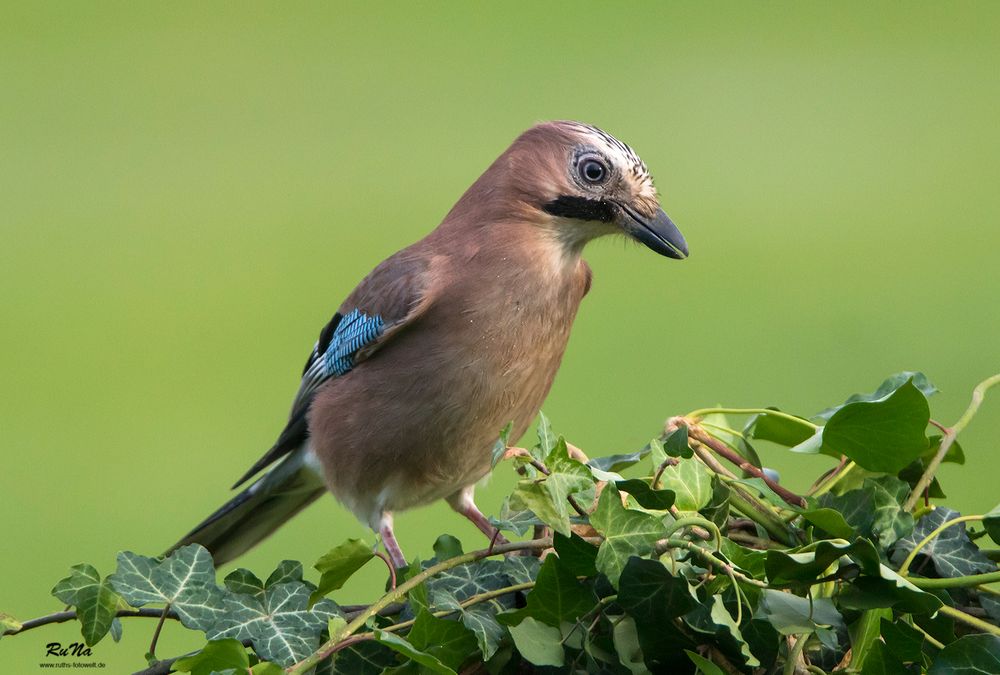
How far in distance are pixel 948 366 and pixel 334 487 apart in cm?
522

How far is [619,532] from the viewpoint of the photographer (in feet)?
4.10

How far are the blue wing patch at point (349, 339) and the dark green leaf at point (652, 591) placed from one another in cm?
128

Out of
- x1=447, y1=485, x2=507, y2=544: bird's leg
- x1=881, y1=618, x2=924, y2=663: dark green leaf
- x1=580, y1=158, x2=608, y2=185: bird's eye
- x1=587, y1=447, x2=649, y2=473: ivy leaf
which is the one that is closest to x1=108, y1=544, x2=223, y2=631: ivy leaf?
x1=587, y1=447, x2=649, y2=473: ivy leaf

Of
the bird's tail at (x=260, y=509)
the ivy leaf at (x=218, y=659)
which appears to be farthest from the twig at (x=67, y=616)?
the bird's tail at (x=260, y=509)

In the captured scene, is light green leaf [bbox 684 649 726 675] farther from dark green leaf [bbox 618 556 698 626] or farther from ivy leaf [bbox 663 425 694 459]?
ivy leaf [bbox 663 425 694 459]

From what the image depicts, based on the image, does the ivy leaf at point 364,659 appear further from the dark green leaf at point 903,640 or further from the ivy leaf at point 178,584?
the dark green leaf at point 903,640

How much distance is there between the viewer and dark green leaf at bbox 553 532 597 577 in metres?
1.28

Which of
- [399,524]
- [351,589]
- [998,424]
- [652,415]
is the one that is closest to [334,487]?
[351,589]

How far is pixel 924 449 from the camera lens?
144cm

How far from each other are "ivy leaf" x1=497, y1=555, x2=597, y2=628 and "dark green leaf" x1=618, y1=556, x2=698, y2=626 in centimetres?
8

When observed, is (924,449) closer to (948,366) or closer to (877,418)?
(877,418)

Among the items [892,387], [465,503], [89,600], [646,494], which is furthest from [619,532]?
[465,503]

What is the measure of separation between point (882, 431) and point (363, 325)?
4.33 ft

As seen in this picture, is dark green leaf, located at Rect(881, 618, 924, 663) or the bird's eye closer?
dark green leaf, located at Rect(881, 618, 924, 663)
